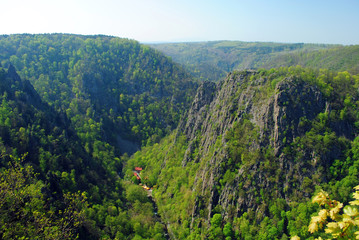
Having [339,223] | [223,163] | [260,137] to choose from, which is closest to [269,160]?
[260,137]

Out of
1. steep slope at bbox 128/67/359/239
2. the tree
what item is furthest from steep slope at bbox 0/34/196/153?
the tree

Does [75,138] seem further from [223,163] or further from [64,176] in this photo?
[223,163]

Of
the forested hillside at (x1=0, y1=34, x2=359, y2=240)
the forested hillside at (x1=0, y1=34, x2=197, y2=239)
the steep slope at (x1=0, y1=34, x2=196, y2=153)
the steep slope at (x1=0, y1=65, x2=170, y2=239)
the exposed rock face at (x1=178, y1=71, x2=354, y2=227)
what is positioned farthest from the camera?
the steep slope at (x1=0, y1=34, x2=196, y2=153)

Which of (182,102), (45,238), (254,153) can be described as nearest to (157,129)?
(182,102)

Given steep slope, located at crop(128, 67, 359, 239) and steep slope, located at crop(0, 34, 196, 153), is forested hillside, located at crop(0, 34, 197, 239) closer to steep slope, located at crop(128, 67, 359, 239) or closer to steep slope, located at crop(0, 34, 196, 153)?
steep slope, located at crop(0, 34, 196, 153)

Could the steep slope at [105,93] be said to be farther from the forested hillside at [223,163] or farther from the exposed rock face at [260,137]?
the exposed rock face at [260,137]

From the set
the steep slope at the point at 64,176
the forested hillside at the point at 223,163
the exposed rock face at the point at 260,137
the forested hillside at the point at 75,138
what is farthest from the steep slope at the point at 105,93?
the exposed rock face at the point at 260,137

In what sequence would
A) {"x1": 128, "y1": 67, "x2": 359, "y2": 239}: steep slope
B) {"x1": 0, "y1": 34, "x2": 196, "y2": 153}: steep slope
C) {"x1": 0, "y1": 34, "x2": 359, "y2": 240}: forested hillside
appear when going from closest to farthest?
1. {"x1": 0, "y1": 34, "x2": 359, "y2": 240}: forested hillside
2. {"x1": 128, "y1": 67, "x2": 359, "y2": 239}: steep slope
3. {"x1": 0, "y1": 34, "x2": 196, "y2": 153}: steep slope
